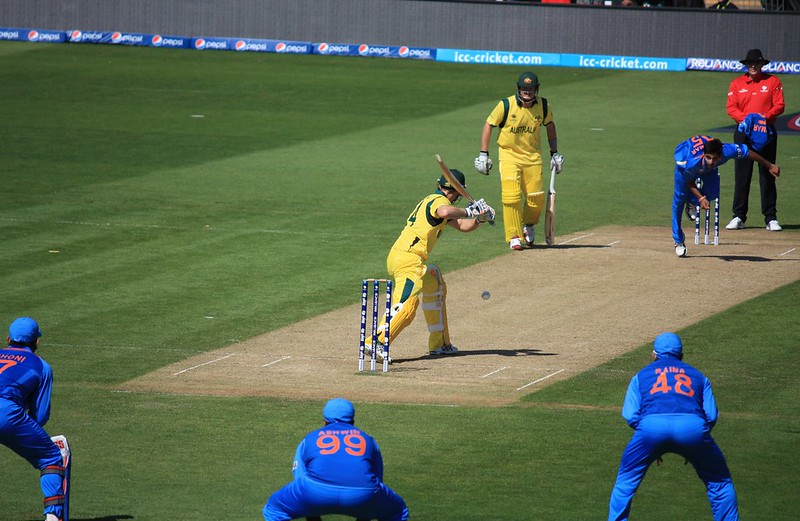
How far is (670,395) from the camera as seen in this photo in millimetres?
10055

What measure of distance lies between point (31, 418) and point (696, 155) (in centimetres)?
1185

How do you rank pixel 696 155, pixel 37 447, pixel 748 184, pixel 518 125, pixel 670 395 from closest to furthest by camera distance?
1. pixel 670 395
2. pixel 37 447
3. pixel 696 155
4. pixel 518 125
5. pixel 748 184

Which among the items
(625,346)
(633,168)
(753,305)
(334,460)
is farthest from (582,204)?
(334,460)

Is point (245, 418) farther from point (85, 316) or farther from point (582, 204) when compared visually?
point (582, 204)

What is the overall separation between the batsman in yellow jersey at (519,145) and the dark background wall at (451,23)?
1796 centimetres

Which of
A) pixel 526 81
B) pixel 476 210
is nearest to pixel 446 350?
pixel 476 210

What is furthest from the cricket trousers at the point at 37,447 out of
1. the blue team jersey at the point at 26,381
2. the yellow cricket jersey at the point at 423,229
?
the yellow cricket jersey at the point at 423,229

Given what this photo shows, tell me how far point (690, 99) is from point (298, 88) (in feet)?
35.1

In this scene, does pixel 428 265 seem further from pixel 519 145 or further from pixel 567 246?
pixel 567 246

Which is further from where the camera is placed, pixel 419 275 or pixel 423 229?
pixel 423 229

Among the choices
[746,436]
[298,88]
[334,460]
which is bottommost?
[746,436]

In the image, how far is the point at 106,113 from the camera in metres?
34.5

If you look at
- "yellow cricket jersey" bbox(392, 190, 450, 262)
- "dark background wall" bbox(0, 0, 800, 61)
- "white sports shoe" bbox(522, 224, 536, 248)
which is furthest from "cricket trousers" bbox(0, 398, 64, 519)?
"dark background wall" bbox(0, 0, 800, 61)

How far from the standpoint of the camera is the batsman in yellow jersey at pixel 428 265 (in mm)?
15438
